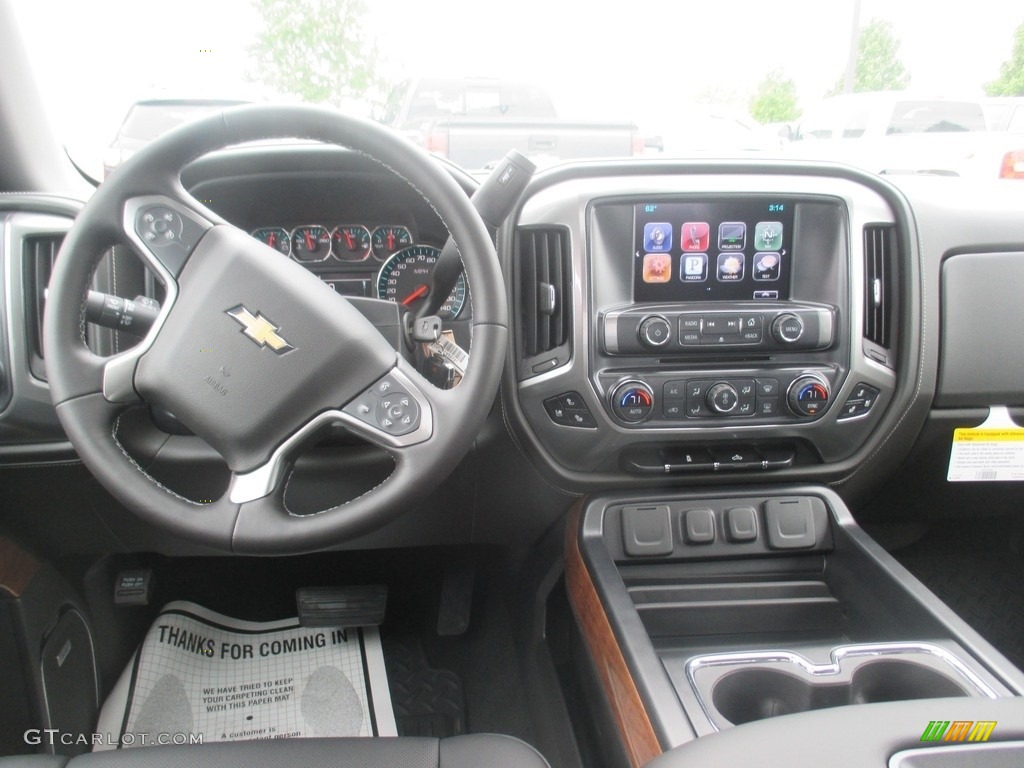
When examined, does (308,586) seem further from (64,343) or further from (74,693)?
(64,343)

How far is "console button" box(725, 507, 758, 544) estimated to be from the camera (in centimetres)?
135

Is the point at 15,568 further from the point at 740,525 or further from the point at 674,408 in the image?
the point at 740,525

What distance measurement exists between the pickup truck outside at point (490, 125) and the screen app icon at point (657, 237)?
0.27 m

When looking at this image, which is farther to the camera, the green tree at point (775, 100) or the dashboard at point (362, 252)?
the green tree at point (775, 100)

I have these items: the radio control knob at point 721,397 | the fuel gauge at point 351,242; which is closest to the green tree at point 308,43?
the fuel gauge at point 351,242

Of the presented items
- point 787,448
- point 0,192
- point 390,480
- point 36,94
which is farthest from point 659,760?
point 36,94

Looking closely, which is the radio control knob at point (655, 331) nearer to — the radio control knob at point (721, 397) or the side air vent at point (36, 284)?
the radio control knob at point (721, 397)

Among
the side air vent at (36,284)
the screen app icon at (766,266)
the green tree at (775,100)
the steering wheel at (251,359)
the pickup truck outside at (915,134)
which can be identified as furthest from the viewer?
the green tree at (775,100)

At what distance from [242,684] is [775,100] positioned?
2318 mm

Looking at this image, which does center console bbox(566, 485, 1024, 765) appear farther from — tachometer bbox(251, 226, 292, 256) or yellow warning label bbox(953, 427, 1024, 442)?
tachometer bbox(251, 226, 292, 256)

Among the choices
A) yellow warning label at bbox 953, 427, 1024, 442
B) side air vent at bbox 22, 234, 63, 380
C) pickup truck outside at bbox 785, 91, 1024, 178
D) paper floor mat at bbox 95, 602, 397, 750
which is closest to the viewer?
side air vent at bbox 22, 234, 63, 380

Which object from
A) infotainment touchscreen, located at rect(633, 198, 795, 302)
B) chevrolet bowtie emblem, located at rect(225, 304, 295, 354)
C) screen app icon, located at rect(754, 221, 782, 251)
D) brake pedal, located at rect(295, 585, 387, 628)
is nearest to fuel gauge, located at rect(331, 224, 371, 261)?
chevrolet bowtie emblem, located at rect(225, 304, 295, 354)

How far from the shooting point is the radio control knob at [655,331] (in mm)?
1251

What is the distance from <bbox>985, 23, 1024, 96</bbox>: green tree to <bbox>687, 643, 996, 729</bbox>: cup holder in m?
1.67
